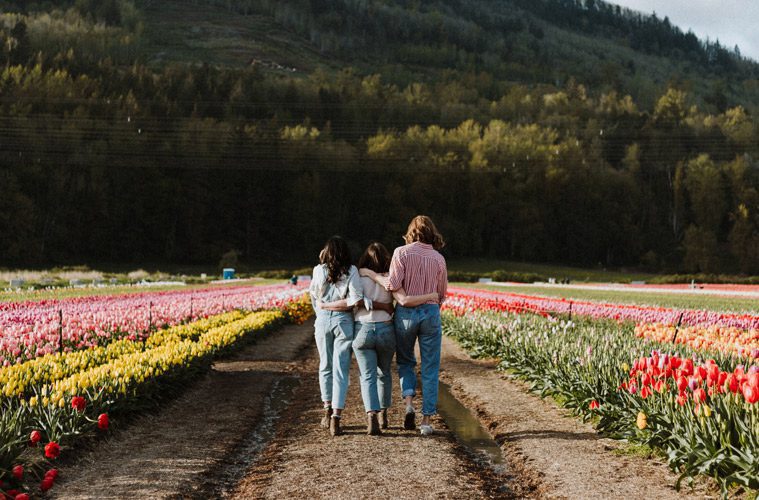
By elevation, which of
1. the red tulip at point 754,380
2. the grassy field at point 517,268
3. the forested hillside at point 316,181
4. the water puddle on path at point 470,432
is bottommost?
the grassy field at point 517,268

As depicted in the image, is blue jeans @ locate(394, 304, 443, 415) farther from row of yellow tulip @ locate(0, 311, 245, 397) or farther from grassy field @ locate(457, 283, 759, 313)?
grassy field @ locate(457, 283, 759, 313)

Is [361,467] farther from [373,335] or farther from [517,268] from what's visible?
[517,268]

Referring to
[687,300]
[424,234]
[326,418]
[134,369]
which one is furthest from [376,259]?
[687,300]

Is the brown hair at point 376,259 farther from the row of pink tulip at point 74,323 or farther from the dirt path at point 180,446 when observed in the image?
the row of pink tulip at point 74,323

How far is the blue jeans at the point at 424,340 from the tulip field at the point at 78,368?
2.85 metres

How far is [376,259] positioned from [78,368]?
3684mm

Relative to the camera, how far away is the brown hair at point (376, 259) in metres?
8.26

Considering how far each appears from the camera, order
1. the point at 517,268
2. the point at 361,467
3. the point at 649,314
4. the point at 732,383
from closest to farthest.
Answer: the point at 732,383, the point at 361,467, the point at 649,314, the point at 517,268

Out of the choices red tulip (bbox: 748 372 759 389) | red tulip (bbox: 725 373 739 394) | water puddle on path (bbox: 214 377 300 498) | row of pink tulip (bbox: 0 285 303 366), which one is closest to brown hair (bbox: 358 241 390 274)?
water puddle on path (bbox: 214 377 300 498)

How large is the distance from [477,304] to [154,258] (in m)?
60.8

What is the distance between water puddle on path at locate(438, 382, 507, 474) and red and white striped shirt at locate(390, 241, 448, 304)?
1481 mm

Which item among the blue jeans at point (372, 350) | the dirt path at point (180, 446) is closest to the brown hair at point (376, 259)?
the blue jeans at point (372, 350)

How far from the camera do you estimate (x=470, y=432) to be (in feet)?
28.5

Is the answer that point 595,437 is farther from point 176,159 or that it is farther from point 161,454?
point 176,159
